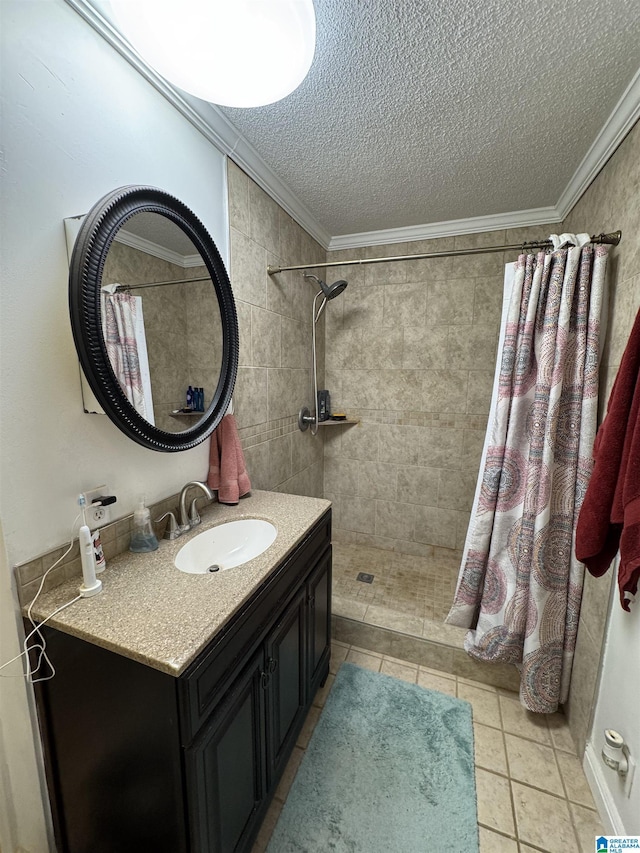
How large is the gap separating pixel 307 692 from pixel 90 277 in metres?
1.67

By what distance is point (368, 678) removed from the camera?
5.63 feet

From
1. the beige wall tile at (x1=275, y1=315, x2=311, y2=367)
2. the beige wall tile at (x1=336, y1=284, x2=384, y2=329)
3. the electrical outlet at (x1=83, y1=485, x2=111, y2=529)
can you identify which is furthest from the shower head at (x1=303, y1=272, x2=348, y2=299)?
the electrical outlet at (x1=83, y1=485, x2=111, y2=529)

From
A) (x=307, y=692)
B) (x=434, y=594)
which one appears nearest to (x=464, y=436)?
(x=434, y=594)

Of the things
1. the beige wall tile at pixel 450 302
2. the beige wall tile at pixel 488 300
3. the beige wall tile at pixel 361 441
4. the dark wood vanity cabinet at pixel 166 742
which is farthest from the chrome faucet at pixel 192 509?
the beige wall tile at pixel 488 300

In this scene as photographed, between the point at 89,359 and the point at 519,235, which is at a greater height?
the point at 519,235

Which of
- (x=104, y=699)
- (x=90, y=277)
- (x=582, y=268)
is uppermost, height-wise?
(x=582, y=268)

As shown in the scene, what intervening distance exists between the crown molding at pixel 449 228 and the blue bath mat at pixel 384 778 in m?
2.65

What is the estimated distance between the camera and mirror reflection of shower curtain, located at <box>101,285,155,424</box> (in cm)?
97

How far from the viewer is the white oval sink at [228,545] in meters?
1.25

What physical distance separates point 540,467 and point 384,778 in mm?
1346

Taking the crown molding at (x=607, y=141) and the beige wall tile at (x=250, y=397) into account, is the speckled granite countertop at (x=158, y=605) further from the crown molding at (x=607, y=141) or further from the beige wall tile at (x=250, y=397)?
the crown molding at (x=607, y=141)

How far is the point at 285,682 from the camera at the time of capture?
122 cm

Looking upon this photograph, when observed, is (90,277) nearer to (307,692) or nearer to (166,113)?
(166,113)

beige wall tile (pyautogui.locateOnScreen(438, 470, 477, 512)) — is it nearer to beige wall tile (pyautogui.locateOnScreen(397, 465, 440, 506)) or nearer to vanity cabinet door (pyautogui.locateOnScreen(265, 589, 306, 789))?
beige wall tile (pyautogui.locateOnScreen(397, 465, 440, 506))
